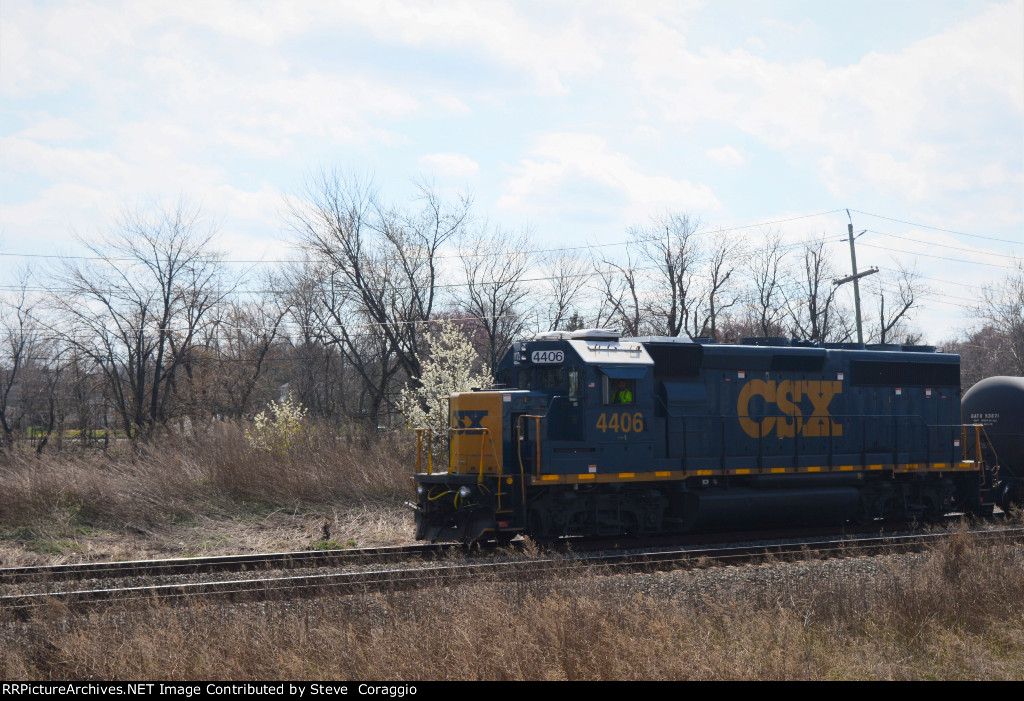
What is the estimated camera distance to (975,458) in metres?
16.9

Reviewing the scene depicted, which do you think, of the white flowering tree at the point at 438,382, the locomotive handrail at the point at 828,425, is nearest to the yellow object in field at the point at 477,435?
the locomotive handrail at the point at 828,425

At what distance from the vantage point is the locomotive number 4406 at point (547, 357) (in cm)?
1344

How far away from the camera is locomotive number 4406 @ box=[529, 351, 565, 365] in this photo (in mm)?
13438

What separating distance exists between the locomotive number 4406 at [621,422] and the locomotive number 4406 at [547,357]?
1.15m

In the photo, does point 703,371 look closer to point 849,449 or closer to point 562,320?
point 849,449

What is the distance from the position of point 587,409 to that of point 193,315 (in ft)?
95.2

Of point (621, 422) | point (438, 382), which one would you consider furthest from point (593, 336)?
point (438, 382)

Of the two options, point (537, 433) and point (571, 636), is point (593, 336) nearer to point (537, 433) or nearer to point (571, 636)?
point (537, 433)

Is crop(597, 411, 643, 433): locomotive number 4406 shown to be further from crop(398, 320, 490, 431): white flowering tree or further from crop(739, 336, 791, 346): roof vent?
crop(398, 320, 490, 431): white flowering tree

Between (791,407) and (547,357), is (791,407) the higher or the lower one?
the lower one

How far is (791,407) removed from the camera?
15273 mm

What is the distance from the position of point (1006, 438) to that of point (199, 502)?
17.2 metres

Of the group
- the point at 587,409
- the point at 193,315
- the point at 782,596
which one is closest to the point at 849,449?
the point at 587,409

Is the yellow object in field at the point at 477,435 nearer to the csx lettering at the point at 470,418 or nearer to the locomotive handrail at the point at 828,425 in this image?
the csx lettering at the point at 470,418
